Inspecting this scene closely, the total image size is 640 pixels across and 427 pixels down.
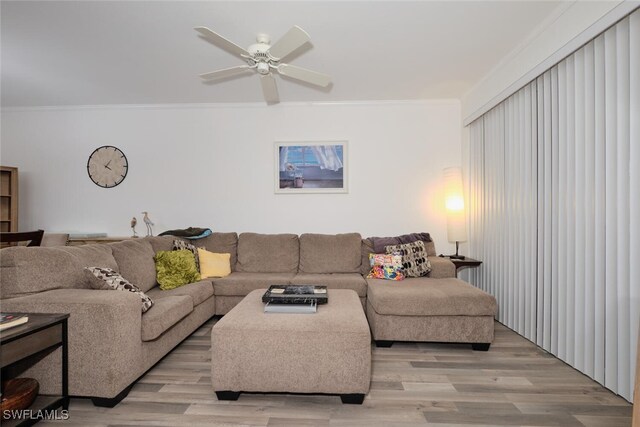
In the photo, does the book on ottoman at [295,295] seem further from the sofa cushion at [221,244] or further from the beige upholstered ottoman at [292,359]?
the sofa cushion at [221,244]

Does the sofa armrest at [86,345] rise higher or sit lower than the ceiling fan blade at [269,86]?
lower

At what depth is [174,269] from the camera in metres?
3.06

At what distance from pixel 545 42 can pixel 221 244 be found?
3.63m

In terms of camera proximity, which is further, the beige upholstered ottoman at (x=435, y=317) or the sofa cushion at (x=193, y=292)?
the sofa cushion at (x=193, y=292)

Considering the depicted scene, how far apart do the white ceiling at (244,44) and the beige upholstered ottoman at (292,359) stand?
217 cm

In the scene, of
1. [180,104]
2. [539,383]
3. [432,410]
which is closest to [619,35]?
[539,383]

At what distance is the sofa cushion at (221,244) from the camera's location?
384 centimetres

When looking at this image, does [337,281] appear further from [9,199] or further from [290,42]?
[9,199]

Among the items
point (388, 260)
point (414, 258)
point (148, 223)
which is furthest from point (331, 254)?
point (148, 223)

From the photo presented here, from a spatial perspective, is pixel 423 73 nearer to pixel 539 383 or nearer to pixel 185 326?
pixel 539 383

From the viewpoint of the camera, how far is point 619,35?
1.90 meters

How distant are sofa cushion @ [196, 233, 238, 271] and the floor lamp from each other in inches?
101

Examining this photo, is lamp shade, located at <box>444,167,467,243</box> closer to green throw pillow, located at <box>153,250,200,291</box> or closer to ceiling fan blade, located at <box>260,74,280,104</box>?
ceiling fan blade, located at <box>260,74,280,104</box>

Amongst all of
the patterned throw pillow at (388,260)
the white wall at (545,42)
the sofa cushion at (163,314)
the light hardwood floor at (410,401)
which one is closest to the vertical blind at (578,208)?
the white wall at (545,42)
